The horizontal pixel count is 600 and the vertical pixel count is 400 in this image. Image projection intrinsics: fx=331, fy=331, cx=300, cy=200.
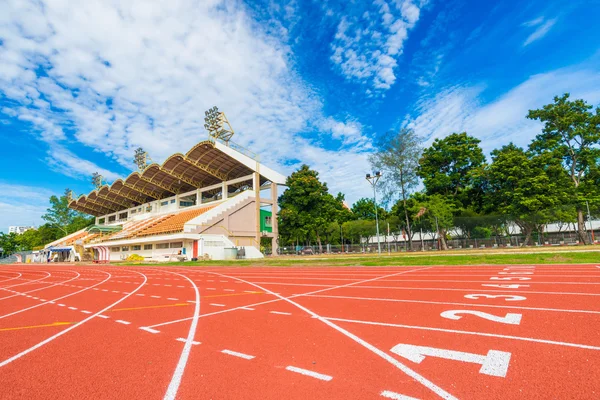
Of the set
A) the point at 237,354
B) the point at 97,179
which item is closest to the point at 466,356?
the point at 237,354

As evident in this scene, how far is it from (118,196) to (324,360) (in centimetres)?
8356

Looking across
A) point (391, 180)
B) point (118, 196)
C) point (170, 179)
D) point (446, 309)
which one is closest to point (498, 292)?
point (446, 309)

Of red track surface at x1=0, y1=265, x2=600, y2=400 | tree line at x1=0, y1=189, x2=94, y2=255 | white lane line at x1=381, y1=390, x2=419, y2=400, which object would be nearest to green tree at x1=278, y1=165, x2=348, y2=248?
red track surface at x1=0, y1=265, x2=600, y2=400

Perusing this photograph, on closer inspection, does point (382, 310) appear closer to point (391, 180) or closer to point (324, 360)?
point (324, 360)

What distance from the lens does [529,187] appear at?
35.5 metres

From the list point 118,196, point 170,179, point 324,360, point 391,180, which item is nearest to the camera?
point 324,360

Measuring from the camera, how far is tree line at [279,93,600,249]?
35.8 metres

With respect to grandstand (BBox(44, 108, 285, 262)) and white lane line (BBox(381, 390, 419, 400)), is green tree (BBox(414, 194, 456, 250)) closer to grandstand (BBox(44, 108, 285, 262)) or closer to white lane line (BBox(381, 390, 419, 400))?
grandstand (BBox(44, 108, 285, 262))

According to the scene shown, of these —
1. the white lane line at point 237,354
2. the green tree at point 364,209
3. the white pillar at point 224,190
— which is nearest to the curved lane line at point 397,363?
the white lane line at point 237,354

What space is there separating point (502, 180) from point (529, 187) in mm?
3315

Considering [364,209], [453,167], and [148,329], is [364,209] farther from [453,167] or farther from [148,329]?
[148,329]

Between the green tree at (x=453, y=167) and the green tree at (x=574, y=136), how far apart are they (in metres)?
7.43

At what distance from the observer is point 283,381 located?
3.69 m

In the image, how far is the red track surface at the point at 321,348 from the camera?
3471 millimetres
